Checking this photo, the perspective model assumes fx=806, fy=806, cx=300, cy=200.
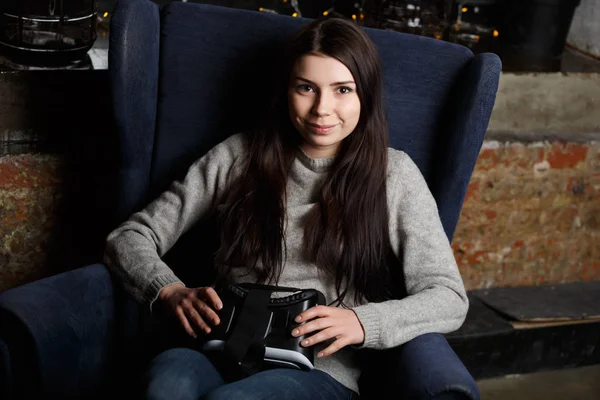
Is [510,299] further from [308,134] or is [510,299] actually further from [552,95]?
[308,134]

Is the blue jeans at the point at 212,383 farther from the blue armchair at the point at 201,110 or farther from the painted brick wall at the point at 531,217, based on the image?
the painted brick wall at the point at 531,217

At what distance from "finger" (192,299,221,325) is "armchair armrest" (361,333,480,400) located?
1.06 ft

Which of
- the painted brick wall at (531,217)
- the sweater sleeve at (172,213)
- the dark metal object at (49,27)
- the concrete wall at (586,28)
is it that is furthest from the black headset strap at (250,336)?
the concrete wall at (586,28)

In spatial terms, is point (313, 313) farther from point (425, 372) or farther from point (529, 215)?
point (529, 215)

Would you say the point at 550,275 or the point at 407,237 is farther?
the point at 550,275

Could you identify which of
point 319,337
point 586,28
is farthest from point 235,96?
point 586,28

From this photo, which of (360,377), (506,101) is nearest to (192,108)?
(360,377)

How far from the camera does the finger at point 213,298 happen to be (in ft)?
4.57

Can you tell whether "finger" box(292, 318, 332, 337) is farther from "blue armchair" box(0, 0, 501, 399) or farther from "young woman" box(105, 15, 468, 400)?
"blue armchair" box(0, 0, 501, 399)

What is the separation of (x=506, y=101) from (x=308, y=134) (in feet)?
3.61

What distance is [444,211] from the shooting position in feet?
5.52

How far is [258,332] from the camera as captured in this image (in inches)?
52.7

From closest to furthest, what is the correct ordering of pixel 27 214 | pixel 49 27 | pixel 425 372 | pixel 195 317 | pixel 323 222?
pixel 425 372 < pixel 195 317 < pixel 323 222 < pixel 27 214 < pixel 49 27

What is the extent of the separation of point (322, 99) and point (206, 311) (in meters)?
0.43
